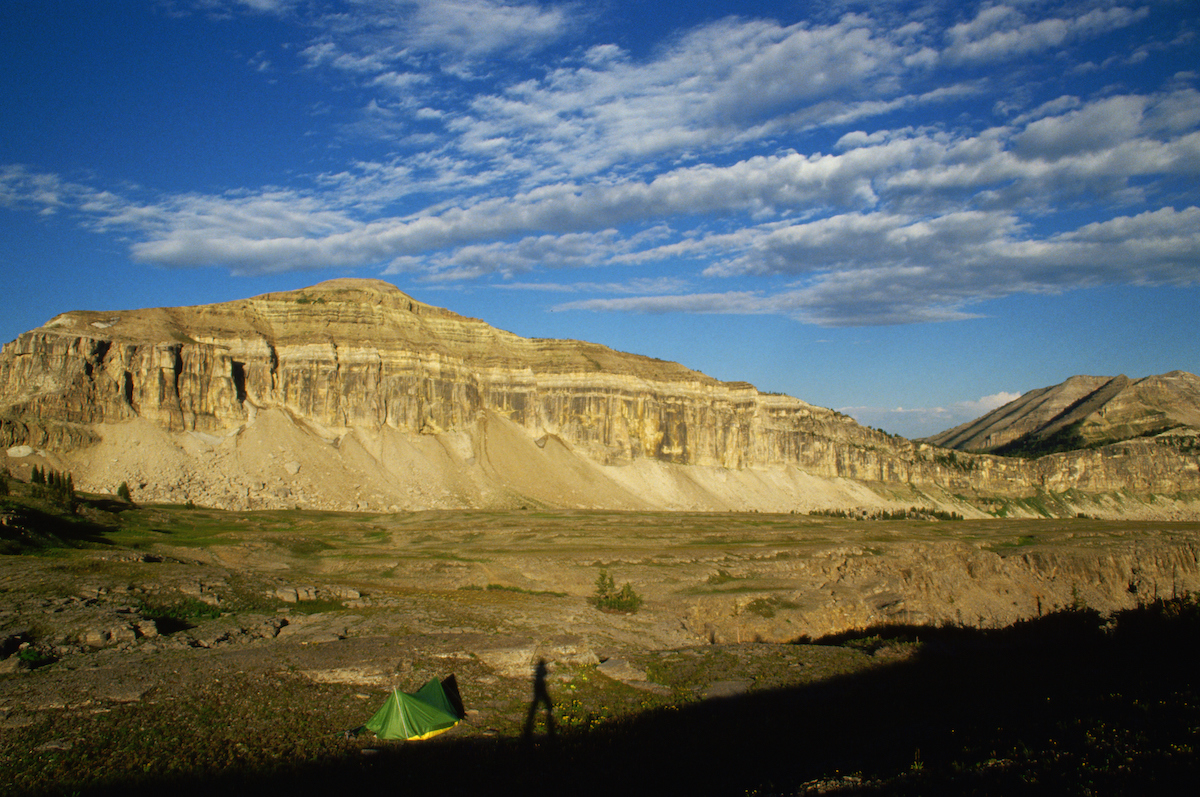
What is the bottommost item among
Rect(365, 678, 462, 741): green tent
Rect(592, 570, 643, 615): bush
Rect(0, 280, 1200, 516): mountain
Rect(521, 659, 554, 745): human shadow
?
Rect(592, 570, 643, 615): bush

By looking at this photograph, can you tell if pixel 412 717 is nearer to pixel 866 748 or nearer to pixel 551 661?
pixel 551 661

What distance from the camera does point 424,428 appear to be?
11175 cm

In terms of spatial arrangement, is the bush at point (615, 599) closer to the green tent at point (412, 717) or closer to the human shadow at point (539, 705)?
the human shadow at point (539, 705)

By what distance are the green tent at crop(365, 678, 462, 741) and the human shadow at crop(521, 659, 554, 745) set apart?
6.47ft

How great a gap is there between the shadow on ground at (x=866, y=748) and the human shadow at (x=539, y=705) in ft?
1.79

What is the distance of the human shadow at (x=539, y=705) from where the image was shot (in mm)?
17750

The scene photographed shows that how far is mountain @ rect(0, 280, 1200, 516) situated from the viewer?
3499 inches

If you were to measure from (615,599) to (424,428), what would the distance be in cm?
8122

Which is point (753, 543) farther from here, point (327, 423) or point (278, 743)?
point (327, 423)

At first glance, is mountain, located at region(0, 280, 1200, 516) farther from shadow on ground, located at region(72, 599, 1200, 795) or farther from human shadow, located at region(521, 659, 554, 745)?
shadow on ground, located at region(72, 599, 1200, 795)

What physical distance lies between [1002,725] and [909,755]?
3202 mm

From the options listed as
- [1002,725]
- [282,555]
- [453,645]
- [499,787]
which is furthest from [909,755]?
[282,555]

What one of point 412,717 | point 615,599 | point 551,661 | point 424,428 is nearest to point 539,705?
point 551,661

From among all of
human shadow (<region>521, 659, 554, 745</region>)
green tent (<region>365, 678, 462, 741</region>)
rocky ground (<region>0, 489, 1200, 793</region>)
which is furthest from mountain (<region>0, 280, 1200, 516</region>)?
green tent (<region>365, 678, 462, 741</region>)
